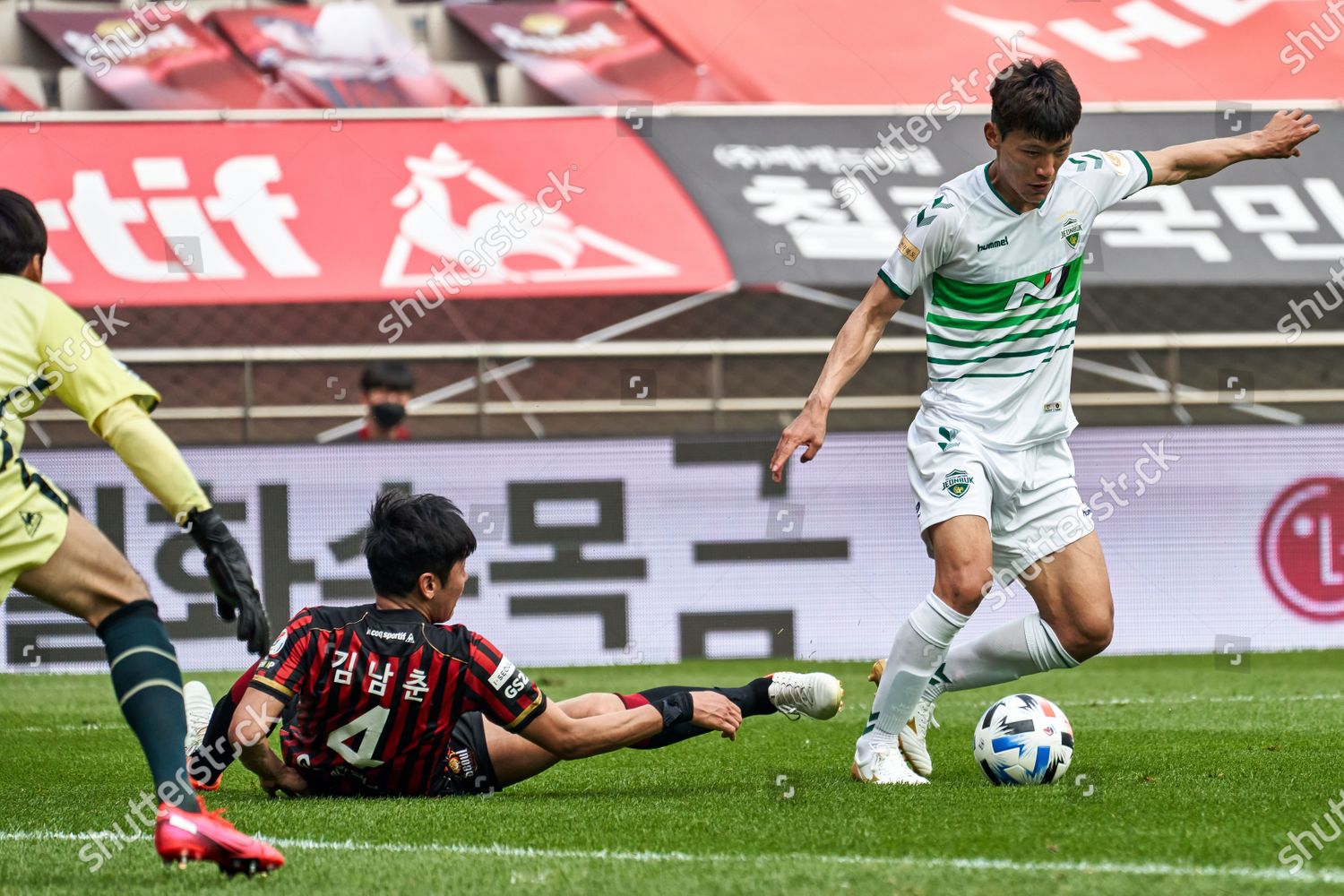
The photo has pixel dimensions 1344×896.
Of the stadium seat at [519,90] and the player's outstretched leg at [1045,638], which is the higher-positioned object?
the stadium seat at [519,90]

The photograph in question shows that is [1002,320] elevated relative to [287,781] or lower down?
elevated

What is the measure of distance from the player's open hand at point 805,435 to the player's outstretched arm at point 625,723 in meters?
0.64

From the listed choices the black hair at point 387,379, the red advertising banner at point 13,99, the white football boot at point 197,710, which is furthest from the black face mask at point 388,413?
the red advertising banner at point 13,99

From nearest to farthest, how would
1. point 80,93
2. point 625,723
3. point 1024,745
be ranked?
point 625,723, point 1024,745, point 80,93

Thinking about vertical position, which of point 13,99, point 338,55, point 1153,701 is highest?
point 338,55

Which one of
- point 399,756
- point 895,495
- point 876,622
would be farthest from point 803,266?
point 399,756

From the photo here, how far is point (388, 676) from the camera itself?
4293 millimetres

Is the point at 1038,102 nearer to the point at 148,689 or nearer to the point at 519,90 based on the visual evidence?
the point at 148,689

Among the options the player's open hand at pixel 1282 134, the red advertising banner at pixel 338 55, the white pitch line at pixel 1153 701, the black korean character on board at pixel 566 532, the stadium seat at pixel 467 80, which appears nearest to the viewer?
the player's open hand at pixel 1282 134

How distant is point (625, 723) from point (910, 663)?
2.92ft

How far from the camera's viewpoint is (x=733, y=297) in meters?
13.4

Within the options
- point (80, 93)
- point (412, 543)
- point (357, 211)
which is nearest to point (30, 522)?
point (412, 543)

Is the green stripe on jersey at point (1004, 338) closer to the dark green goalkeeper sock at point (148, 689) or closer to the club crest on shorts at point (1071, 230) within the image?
the club crest on shorts at point (1071, 230)

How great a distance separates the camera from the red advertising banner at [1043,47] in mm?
13391
